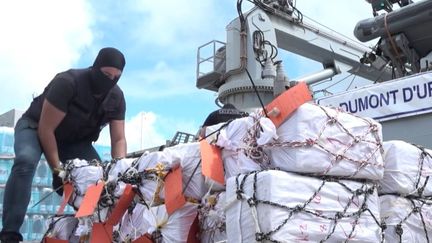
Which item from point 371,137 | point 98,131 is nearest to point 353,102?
point 98,131

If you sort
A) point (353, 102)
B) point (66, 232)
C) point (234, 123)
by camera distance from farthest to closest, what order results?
point (353, 102)
point (66, 232)
point (234, 123)

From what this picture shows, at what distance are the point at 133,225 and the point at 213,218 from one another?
18.6 inches

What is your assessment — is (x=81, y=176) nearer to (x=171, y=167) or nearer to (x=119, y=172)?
(x=119, y=172)

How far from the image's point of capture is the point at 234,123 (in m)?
2.45

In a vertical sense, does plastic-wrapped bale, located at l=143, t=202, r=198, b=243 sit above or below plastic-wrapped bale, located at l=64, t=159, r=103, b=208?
below

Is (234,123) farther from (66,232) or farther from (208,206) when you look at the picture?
(66,232)

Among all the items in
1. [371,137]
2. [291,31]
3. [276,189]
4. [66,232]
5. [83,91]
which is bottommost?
[66,232]

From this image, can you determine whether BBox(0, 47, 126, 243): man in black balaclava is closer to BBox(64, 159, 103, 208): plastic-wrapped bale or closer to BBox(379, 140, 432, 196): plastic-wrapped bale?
BBox(64, 159, 103, 208): plastic-wrapped bale

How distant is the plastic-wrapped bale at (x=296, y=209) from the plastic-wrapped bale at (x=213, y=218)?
21cm

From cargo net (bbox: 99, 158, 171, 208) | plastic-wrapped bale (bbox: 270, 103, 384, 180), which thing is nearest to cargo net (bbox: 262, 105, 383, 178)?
plastic-wrapped bale (bbox: 270, 103, 384, 180)

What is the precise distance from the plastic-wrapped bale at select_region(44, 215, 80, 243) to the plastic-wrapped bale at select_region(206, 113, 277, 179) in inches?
45.1

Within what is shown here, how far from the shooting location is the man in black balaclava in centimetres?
326

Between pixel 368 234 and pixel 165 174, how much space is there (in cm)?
97

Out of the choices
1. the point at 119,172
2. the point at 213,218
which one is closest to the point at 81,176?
the point at 119,172
